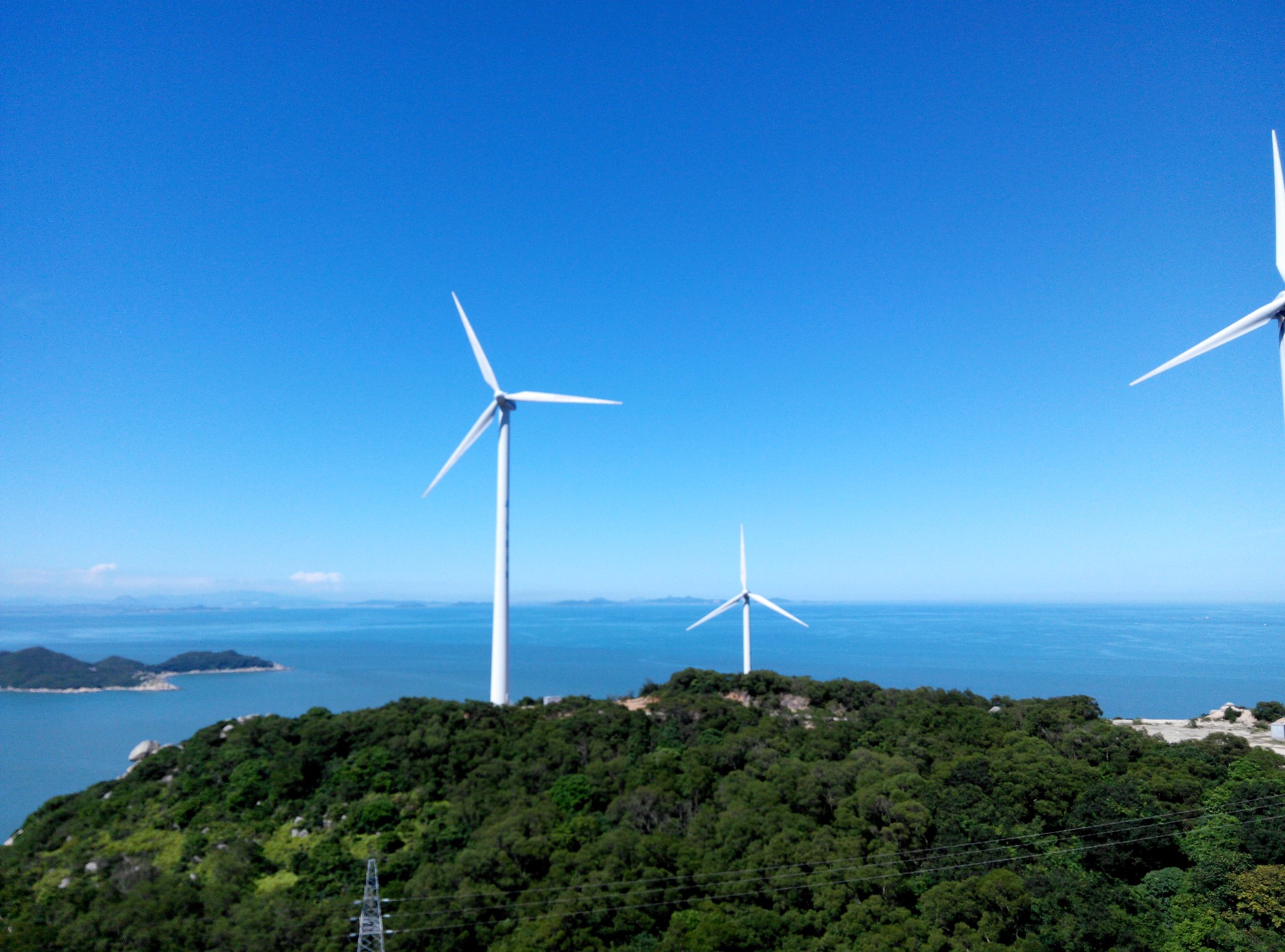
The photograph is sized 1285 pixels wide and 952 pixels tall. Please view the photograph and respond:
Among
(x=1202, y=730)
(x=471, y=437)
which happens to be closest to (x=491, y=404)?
(x=471, y=437)

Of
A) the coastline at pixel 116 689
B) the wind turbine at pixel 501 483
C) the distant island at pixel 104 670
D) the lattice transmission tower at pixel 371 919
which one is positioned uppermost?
the wind turbine at pixel 501 483

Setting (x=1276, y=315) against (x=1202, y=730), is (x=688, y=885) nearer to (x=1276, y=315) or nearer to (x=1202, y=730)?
(x=1276, y=315)

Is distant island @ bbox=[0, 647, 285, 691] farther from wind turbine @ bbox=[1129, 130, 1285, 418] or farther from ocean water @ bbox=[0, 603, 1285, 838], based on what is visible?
wind turbine @ bbox=[1129, 130, 1285, 418]

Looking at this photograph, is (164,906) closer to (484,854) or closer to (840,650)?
(484,854)

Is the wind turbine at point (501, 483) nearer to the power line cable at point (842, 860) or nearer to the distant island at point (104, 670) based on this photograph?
the power line cable at point (842, 860)

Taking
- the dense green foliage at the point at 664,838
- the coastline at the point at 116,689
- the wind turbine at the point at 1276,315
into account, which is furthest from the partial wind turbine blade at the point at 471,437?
the coastline at the point at 116,689

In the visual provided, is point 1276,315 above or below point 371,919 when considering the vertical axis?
above
